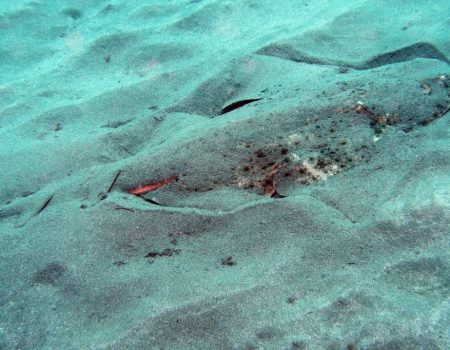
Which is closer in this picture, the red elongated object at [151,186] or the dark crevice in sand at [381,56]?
the red elongated object at [151,186]

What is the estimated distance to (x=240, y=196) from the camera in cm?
245

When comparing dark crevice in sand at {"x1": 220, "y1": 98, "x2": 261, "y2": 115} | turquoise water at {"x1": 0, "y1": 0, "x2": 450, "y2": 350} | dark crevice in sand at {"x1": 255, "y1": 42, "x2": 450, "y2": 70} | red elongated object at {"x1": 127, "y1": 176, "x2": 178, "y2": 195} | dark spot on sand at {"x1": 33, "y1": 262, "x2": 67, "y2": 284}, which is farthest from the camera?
dark crevice in sand at {"x1": 255, "y1": 42, "x2": 450, "y2": 70}

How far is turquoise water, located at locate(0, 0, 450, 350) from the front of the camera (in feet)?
5.32

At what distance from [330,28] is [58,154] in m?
4.16

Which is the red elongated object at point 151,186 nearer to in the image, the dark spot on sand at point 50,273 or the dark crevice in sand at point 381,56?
the dark spot on sand at point 50,273

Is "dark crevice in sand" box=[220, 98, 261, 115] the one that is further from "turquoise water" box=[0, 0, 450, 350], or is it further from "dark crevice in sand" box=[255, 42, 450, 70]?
"dark crevice in sand" box=[255, 42, 450, 70]

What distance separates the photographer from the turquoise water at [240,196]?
63.8 inches

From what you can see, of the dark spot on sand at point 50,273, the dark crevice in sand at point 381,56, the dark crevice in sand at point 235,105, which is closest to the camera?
the dark spot on sand at point 50,273

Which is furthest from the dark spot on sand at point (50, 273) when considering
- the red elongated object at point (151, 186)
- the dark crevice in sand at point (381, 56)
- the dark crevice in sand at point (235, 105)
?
the dark crevice in sand at point (381, 56)

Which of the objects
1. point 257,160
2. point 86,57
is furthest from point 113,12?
point 257,160

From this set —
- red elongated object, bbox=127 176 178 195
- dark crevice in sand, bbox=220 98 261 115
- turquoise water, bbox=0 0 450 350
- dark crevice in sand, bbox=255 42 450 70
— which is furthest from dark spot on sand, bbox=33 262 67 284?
dark crevice in sand, bbox=255 42 450 70

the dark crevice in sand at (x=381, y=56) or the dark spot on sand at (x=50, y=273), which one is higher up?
the dark crevice in sand at (x=381, y=56)

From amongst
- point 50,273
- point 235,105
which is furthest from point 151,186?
point 235,105

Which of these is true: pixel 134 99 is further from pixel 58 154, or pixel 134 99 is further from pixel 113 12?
pixel 113 12
